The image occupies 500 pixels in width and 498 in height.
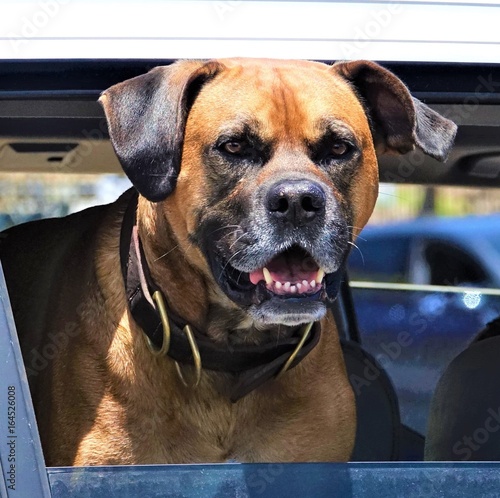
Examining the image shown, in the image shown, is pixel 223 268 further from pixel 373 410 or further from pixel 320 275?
pixel 373 410

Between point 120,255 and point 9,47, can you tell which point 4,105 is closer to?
point 9,47

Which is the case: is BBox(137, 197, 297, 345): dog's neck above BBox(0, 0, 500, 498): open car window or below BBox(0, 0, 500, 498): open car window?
below

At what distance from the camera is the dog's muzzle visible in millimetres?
2258

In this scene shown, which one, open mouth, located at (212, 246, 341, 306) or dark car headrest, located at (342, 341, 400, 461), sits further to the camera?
dark car headrest, located at (342, 341, 400, 461)

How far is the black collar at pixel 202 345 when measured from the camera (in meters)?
2.41

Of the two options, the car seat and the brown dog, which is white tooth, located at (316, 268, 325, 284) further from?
the car seat

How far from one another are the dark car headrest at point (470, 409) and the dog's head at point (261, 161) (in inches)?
18.5

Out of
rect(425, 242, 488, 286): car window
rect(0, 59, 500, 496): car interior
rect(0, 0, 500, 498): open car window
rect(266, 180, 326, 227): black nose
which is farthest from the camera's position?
rect(425, 242, 488, 286): car window

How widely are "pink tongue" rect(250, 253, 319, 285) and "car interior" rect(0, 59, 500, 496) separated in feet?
1.47

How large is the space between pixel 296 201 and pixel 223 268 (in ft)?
0.87

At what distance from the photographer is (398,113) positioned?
257 cm

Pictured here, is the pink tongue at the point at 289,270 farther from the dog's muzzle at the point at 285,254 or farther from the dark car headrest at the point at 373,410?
the dark car headrest at the point at 373,410

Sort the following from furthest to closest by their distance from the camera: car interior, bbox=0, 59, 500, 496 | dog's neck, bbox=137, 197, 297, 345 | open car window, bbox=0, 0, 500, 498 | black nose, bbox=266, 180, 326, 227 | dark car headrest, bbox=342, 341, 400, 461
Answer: dark car headrest, bbox=342, 341, 400, 461 → dog's neck, bbox=137, 197, 297, 345 → black nose, bbox=266, 180, 326, 227 → car interior, bbox=0, 59, 500, 496 → open car window, bbox=0, 0, 500, 498

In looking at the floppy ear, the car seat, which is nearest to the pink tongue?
the floppy ear
